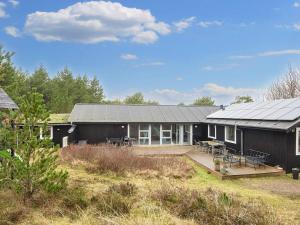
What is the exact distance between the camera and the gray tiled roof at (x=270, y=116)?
13820 millimetres

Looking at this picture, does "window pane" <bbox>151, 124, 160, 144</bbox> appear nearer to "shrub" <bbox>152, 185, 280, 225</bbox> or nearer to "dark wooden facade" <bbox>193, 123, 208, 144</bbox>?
"dark wooden facade" <bbox>193, 123, 208, 144</bbox>

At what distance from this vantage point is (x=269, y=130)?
578 inches

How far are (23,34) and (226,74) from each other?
22577mm

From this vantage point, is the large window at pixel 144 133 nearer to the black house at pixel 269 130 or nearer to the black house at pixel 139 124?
the black house at pixel 139 124

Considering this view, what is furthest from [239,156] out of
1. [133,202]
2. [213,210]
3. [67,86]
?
[67,86]

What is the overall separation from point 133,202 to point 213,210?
7.71 ft

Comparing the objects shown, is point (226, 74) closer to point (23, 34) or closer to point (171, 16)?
point (171, 16)

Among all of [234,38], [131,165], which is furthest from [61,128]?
[234,38]

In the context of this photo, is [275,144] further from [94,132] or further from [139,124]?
[94,132]

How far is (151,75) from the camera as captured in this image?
35.9 metres

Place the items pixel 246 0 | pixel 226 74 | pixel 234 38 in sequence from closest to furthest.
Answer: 1. pixel 246 0
2. pixel 234 38
3. pixel 226 74

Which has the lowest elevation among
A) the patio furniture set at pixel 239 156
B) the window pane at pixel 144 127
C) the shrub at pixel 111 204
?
the shrub at pixel 111 204

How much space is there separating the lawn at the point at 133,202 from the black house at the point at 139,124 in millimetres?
10602

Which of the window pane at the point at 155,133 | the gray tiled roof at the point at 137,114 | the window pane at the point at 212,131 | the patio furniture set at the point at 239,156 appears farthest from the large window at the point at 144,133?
the patio furniture set at the point at 239,156
